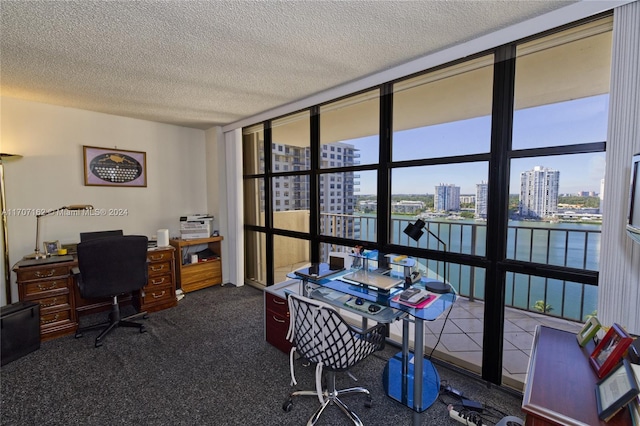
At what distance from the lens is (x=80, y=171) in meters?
3.43

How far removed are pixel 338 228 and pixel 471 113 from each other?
1.73 metres

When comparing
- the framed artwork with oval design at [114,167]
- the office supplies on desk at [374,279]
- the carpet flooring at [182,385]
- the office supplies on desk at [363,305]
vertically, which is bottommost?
the carpet flooring at [182,385]

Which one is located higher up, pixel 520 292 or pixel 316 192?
pixel 316 192

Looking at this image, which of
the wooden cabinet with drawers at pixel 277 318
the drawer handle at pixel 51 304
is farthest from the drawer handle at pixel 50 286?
the wooden cabinet with drawers at pixel 277 318

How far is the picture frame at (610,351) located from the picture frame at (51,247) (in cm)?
456

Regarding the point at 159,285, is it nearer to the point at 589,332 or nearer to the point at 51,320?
the point at 51,320

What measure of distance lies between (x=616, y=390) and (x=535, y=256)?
1.14m

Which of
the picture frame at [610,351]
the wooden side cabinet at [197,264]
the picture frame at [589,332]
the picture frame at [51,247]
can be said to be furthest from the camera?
the wooden side cabinet at [197,264]

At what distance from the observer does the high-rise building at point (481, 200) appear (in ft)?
6.84

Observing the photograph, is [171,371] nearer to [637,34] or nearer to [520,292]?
[520,292]

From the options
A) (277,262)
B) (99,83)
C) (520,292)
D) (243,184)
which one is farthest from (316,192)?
(99,83)

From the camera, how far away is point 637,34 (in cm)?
142

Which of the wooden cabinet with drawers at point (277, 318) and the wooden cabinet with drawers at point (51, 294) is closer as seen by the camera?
the wooden cabinet with drawers at point (277, 318)

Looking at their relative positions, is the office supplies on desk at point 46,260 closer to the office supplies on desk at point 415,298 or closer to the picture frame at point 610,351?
the office supplies on desk at point 415,298
